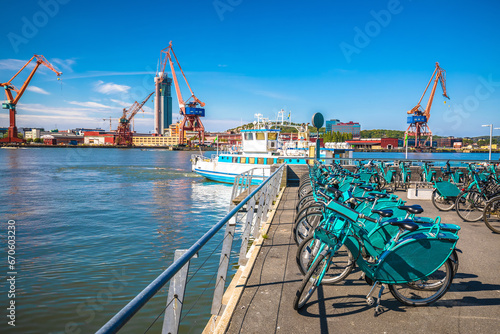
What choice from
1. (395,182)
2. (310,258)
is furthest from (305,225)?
(395,182)

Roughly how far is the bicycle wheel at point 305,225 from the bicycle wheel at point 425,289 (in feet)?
4.23

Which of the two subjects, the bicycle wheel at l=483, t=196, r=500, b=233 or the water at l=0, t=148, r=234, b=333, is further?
the water at l=0, t=148, r=234, b=333

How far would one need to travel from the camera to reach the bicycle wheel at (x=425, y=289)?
134 inches

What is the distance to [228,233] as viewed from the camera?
3436 millimetres

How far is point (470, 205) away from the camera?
7160mm

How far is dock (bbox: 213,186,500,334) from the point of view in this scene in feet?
9.89

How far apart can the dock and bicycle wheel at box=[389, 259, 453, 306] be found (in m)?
0.08

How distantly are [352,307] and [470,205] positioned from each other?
5178 millimetres

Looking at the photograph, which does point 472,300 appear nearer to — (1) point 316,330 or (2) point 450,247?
(2) point 450,247

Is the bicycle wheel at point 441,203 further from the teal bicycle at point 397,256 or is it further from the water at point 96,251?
the water at point 96,251

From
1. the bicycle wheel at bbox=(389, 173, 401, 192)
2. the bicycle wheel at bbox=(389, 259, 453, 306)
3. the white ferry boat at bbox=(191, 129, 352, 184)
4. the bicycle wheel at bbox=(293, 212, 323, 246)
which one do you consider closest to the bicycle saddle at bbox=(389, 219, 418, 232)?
the bicycle wheel at bbox=(389, 259, 453, 306)

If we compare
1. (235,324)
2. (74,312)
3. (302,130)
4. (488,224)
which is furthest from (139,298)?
(302,130)

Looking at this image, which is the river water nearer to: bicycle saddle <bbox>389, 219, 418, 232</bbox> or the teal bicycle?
the teal bicycle

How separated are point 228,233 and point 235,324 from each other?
829 millimetres
